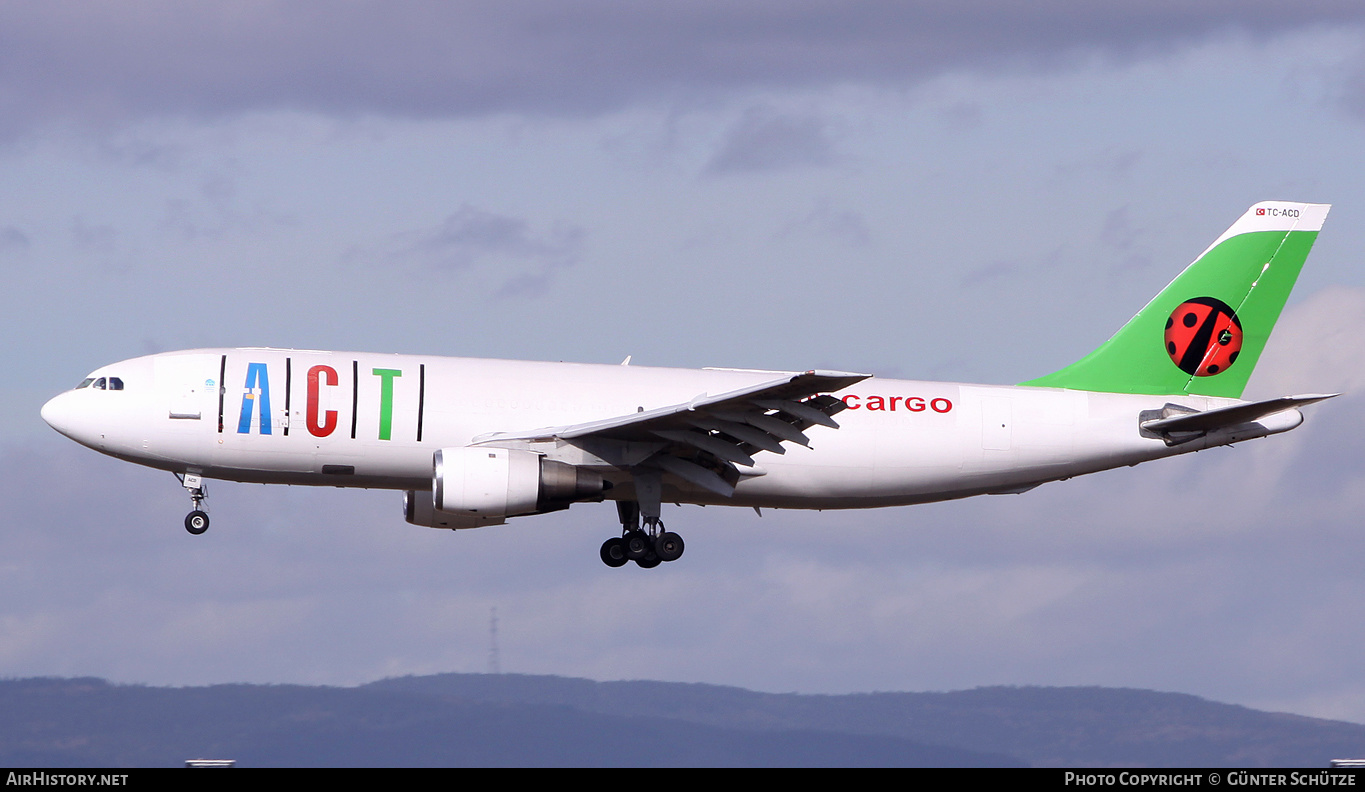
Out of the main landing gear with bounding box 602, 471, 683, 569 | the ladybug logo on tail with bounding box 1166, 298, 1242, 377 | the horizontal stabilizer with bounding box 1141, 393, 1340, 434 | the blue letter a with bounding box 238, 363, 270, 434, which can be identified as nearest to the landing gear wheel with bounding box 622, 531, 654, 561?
the main landing gear with bounding box 602, 471, 683, 569

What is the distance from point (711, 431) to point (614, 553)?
14.5ft

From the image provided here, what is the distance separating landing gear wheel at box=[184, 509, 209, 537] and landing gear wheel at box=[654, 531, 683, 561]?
33.6 feet

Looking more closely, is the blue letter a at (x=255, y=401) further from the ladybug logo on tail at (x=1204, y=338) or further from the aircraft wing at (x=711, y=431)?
the ladybug logo on tail at (x=1204, y=338)

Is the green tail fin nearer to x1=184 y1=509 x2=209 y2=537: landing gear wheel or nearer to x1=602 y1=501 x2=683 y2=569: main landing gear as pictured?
x1=602 y1=501 x2=683 y2=569: main landing gear

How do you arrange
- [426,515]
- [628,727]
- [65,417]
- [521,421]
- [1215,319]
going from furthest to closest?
[628,727], [1215,319], [426,515], [521,421], [65,417]

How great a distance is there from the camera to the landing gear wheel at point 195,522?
3869cm

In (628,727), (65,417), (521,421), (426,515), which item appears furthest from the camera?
(628,727)

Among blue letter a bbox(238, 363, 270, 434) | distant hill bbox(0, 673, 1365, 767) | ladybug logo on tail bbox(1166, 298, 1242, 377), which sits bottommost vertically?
distant hill bbox(0, 673, 1365, 767)

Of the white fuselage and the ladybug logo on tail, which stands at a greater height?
the ladybug logo on tail

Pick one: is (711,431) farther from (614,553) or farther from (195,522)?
(195,522)

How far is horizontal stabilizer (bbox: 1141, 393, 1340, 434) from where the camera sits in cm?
3666

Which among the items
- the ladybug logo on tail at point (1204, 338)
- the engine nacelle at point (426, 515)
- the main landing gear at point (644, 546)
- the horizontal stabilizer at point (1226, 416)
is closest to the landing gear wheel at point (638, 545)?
the main landing gear at point (644, 546)

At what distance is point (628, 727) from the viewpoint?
57.4m

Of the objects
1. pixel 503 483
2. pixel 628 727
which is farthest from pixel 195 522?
pixel 628 727
